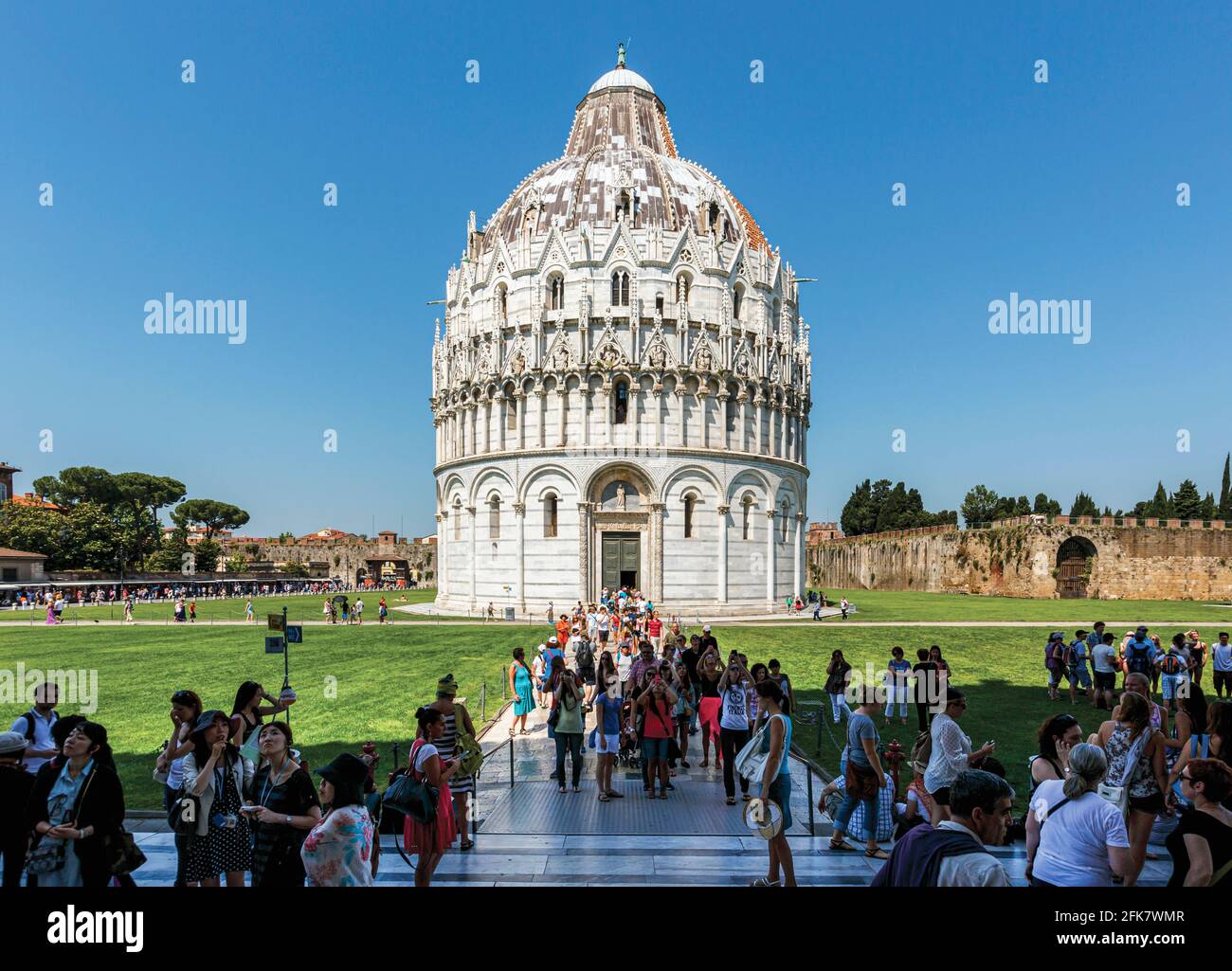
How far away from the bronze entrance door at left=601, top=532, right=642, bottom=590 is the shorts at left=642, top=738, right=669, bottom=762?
33097mm

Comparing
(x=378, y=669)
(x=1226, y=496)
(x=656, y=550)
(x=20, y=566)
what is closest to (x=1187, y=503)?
(x=1226, y=496)

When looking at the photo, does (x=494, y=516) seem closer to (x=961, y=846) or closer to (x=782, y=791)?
(x=782, y=791)

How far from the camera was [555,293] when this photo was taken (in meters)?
46.7

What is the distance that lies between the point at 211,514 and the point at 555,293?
293 ft

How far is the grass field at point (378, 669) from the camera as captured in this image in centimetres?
1518

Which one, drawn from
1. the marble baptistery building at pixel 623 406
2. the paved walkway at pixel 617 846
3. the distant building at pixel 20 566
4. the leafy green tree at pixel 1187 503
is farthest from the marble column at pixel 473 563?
the leafy green tree at pixel 1187 503

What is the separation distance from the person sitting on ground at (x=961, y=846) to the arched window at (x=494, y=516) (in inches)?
1723

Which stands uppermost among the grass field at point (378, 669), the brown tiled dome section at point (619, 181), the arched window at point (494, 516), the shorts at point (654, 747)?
the brown tiled dome section at point (619, 181)

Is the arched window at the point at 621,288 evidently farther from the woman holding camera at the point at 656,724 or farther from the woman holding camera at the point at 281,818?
the woman holding camera at the point at 281,818

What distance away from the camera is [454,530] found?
1983 inches

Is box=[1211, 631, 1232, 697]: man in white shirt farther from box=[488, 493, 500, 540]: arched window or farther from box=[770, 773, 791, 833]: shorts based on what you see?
box=[488, 493, 500, 540]: arched window

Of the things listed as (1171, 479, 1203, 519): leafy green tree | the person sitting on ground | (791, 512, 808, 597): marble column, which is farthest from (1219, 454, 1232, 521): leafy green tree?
the person sitting on ground
